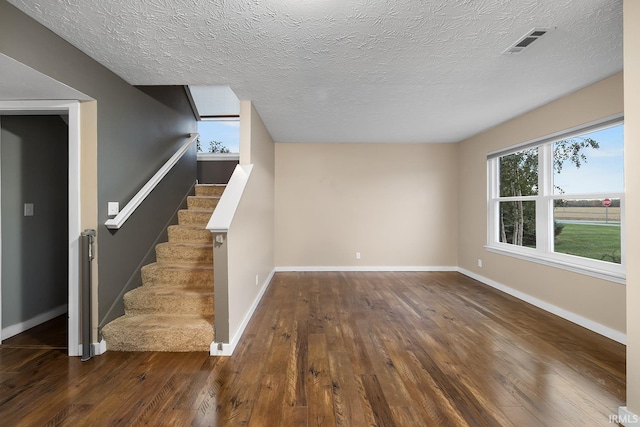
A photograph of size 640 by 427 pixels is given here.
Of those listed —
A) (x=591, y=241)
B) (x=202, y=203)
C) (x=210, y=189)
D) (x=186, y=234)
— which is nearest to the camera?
(x=591, y=241)

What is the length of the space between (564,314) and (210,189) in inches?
183

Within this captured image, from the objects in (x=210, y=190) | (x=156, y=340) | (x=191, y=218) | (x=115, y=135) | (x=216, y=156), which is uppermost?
(x=216, y=156)

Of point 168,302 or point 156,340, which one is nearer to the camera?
point 156,340

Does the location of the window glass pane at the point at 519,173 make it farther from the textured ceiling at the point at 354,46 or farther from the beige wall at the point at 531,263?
the textured ceiling at the point at 354,46

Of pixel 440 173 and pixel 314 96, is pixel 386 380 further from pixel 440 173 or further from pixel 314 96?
pixel 440 173

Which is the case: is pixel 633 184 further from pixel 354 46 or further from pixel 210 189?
pixel 210 189

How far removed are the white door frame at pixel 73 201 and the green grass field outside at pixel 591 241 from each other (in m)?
4.78

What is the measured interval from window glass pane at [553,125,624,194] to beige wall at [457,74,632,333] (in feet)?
0.78

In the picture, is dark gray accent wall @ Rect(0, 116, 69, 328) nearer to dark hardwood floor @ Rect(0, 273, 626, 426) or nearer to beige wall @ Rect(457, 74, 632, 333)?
dark hardwood floor @ Rect(0, 273, 626, 426)

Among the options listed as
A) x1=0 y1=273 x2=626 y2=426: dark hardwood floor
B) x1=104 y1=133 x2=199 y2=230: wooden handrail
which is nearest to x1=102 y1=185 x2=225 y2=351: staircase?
x1=0 y1=273 x2=626 y2=426: dark hardwood floor

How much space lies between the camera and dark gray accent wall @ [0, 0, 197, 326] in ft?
5.94

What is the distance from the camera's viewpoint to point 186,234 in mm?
3490

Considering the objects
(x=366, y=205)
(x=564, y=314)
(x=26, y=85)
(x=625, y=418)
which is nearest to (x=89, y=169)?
(x=26, y=85)

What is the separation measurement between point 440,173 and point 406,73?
3280mm
